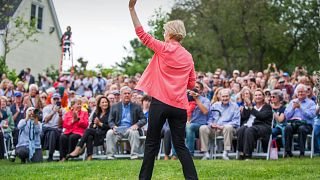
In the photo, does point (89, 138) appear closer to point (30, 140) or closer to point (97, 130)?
point (97, 130)

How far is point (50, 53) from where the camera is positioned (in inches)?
1639

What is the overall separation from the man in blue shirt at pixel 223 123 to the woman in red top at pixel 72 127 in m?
2.91

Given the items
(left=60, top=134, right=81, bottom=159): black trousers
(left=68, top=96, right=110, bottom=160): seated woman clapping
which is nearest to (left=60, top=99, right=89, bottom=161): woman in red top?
(left=60, top=134, right=81, bottom=159): black trousers

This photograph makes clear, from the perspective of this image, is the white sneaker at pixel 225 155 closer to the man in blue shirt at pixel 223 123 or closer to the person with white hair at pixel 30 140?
the man in blue shirt at pixel 223 123

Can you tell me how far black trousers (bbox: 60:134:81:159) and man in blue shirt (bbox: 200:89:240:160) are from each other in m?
3.00

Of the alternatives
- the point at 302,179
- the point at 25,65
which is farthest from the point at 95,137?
the point at 25,65

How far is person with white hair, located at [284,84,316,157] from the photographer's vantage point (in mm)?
12758

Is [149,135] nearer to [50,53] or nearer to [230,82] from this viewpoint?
[230,82]

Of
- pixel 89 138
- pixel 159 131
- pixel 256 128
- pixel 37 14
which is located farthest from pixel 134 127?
pixel 37 14

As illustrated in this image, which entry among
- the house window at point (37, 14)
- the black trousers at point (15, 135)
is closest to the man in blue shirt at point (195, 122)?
the black trousers at point (15, 135)

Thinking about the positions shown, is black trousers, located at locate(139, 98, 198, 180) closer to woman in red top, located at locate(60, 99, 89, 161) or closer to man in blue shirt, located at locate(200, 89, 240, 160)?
man in blue shirt, located at locate(200, 89, 240, 160)

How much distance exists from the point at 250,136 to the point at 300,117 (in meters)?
1.40

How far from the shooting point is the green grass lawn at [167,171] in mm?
8914

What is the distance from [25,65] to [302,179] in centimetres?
3225
